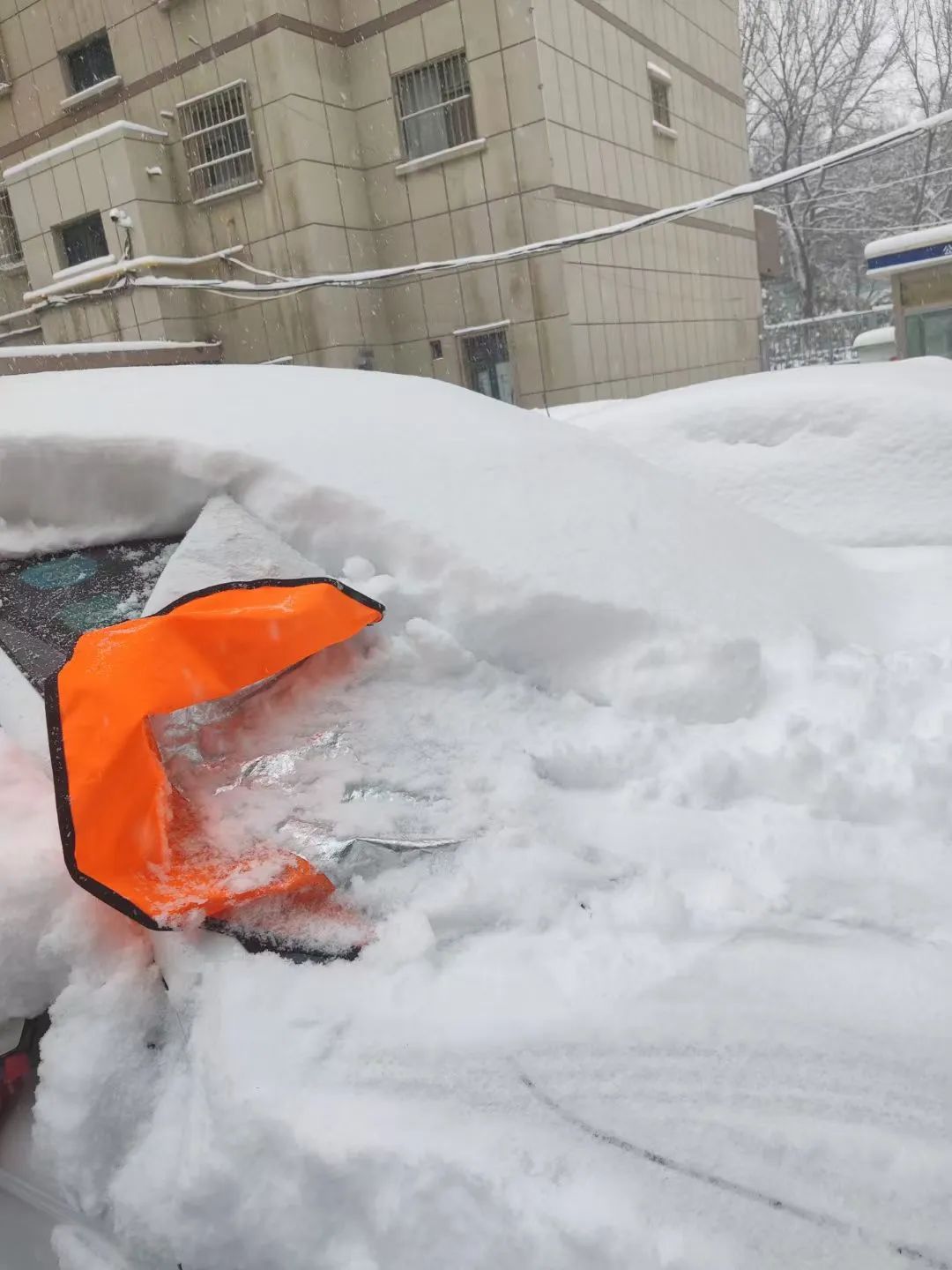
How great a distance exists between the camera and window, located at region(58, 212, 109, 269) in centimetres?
1052

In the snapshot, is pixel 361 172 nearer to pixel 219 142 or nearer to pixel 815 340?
pixel 219 142

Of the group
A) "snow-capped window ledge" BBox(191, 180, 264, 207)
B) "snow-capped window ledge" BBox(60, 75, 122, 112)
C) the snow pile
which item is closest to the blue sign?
the snow pile

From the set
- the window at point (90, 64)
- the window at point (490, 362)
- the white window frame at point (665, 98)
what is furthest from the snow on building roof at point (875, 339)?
the window at point (90, 64)

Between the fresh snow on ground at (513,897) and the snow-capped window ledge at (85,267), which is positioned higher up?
the snow-capped window ledge at (85,267)

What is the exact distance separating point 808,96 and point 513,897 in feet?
74.0

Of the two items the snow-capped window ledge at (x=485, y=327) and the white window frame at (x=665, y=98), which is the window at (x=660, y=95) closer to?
the white window frame at (x=665, y=98)

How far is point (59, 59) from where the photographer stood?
35.2 ft

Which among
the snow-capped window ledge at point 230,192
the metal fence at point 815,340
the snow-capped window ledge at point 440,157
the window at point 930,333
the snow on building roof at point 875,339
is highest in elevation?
the snow-capped window ledge at point 230,192

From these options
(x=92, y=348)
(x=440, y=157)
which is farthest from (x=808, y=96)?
(x=92, y=348)

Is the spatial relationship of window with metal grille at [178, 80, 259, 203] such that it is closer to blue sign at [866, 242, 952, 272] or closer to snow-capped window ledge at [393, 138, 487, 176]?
snow-capped window ledge at [393, 138, 487, 176]

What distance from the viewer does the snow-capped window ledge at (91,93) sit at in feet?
33.7

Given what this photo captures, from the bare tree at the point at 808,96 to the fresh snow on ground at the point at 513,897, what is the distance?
20722 millimetres

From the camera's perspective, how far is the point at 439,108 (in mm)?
9375

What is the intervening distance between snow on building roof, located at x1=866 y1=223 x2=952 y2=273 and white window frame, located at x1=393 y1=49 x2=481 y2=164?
424cm
